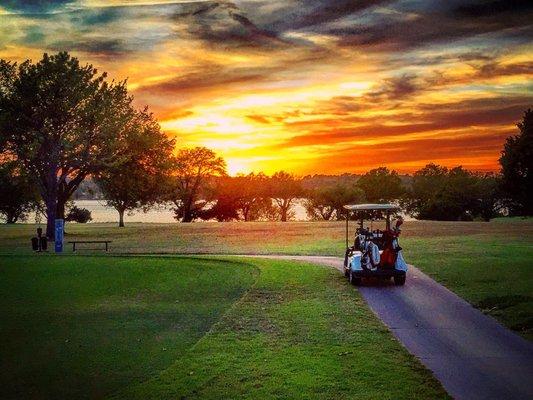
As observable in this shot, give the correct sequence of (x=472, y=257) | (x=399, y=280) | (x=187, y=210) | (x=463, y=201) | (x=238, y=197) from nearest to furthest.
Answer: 1. (x=399, y=280)
2. (x=472, y=257)
3. (x=463, y=201)
4. (x=187, y=210)
5. (x=238, y=197)

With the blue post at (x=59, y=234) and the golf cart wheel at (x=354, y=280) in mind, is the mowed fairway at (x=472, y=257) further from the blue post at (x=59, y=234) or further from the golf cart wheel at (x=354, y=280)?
the golf cart wheel at (x=354, y=280)

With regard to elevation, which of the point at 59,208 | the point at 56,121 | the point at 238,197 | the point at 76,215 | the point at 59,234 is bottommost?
the point at 59,234

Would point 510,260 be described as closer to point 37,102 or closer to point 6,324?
point 6,324

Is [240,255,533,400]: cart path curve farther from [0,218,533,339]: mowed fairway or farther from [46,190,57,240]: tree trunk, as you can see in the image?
[46,190,57,240]: tree trunk

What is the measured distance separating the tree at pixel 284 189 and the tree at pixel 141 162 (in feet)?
206

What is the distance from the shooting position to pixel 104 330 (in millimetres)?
14219

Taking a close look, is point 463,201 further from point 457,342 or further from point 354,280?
point 457,342

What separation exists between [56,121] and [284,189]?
7503cm

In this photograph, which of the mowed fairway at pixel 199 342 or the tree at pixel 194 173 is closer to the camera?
the mowed fairway at pixel 199 342

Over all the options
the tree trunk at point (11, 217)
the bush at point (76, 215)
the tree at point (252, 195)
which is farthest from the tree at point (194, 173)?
the tree trunk at point (11, 217)

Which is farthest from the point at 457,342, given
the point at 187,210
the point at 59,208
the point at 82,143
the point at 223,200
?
the point at 223,200

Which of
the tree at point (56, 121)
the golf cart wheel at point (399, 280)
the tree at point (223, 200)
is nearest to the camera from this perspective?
the golf cart wheel at point (399, 280)

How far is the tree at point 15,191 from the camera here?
5100 cm

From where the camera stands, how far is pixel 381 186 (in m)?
121
